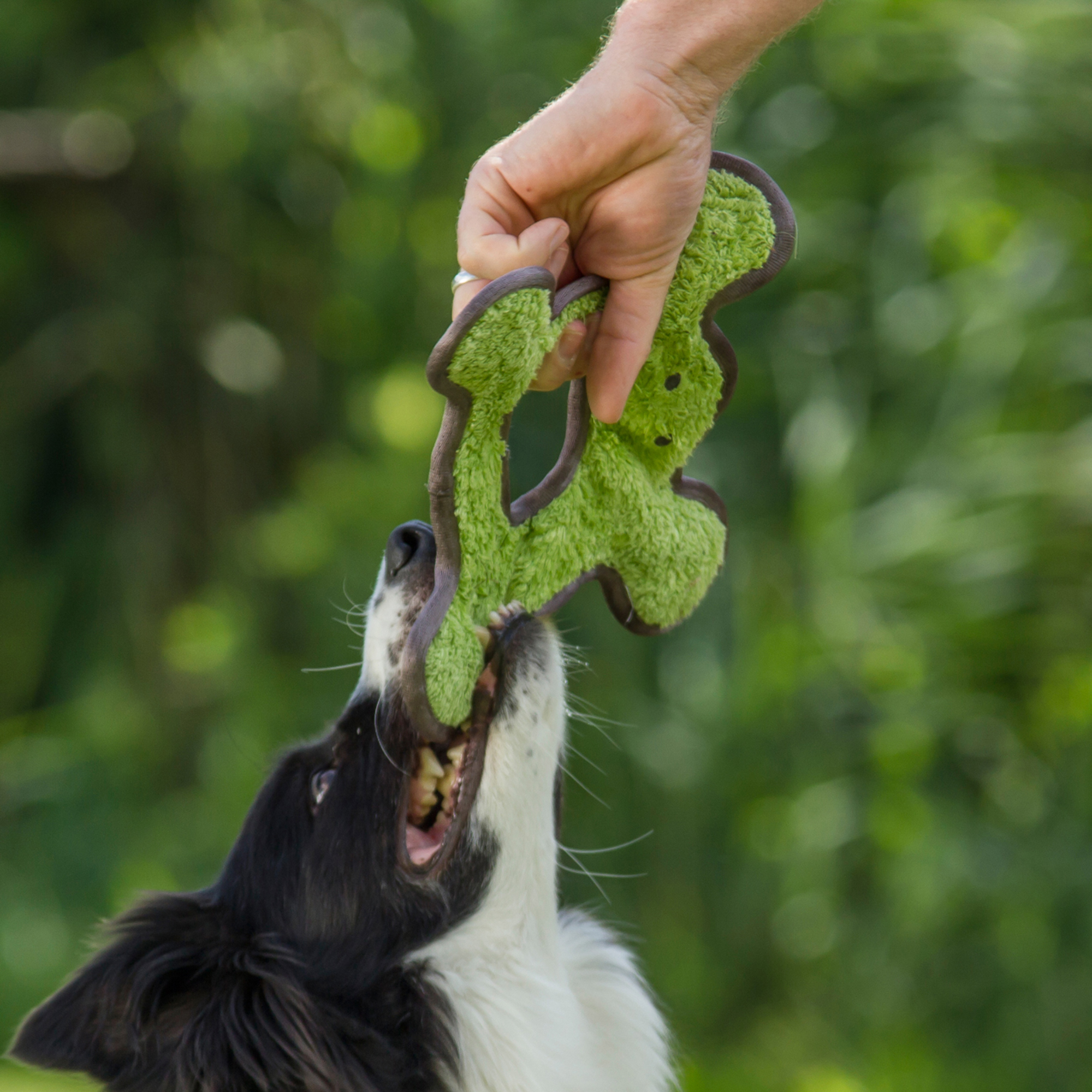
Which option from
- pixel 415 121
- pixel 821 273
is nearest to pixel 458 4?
pixel 415 121

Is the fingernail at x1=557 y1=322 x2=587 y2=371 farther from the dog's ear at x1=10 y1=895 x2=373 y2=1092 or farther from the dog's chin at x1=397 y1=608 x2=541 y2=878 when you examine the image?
the dog's ear at x1=10 y1=895 x2=373 y2=1092

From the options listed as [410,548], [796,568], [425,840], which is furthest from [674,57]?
[796,568]

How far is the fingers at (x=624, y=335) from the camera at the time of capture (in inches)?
78.8

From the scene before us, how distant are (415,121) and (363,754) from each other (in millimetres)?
3685

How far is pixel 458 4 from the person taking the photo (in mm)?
5309

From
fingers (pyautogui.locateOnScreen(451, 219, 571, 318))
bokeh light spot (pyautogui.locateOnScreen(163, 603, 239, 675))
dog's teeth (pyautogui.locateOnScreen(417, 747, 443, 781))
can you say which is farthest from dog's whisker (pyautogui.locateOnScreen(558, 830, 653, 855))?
bokeh light spot (pyautogui.locateOnScreen(163, 603, 239, 675))

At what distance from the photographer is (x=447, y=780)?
2207mm

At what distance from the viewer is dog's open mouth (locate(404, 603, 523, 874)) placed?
6.86 feet

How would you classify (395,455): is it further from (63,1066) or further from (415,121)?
(63,1066)

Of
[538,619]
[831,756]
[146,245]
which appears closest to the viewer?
[538,619]

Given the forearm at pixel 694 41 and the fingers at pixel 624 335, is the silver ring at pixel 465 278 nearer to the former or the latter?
the fingers at pixel 624 335

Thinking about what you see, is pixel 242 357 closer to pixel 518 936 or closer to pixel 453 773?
pixel 453 773

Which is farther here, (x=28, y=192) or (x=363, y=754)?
(x=28, y=192)

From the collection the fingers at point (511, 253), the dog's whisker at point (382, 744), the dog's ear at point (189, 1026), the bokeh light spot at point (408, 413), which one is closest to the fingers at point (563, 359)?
the fingers at point (511, 253)
